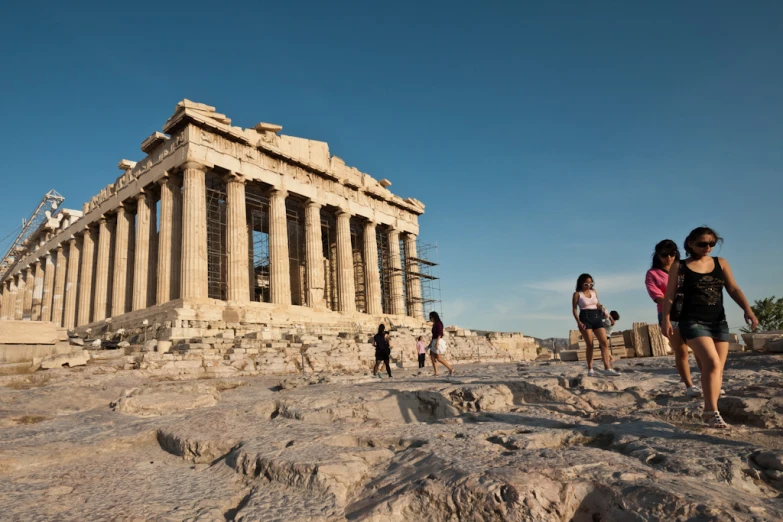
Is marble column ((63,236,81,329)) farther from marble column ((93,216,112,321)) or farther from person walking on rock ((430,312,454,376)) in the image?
person walking on rock ((430,312,454,376))

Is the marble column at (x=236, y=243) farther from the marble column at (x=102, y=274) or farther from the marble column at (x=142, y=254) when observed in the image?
the marble column at (x=102, y=274)

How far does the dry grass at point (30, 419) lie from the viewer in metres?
6.11

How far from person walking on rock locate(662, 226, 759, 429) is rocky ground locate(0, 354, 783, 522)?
449 mm

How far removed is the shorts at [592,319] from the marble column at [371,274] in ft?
73.4

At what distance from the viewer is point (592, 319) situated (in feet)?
23.4

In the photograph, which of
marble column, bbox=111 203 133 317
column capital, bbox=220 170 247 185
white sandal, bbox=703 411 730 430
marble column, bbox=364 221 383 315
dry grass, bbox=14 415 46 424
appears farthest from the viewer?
marble column, bbox=364 221 383 315

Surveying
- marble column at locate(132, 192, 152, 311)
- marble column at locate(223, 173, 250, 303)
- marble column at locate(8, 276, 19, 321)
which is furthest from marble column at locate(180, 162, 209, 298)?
marble column at locate(8, 276, 19, 321)

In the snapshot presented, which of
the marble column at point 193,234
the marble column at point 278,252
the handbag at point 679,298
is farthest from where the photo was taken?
the marble column at point 278,252

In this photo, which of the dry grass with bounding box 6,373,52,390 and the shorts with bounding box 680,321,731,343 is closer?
the shorts with bounding box 680,321,731,343

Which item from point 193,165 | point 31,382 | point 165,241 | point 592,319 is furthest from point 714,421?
point 165,241

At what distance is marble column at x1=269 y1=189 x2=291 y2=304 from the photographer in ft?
78.6

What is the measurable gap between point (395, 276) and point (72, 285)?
64.9ft

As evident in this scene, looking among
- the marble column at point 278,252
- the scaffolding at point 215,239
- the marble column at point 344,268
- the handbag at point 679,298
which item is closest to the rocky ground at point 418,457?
the handbag at point 679,298

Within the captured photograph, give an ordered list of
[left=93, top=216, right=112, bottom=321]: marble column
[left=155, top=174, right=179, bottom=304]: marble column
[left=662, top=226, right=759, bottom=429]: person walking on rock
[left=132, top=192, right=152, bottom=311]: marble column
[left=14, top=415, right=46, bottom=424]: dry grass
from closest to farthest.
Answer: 1. [left=662, top=226, right=759, bottom=429]: person walking on rock
2. [left=14, top=415, right=46, bottom=424]: dry grass
3. [left=155, top=174, right=179, bottom=304]: marble column
4. [left=132, top=192, right=152, bottom=311]: marble column
5. [left=93, top=216, right=112, bottom=321]: marble column
